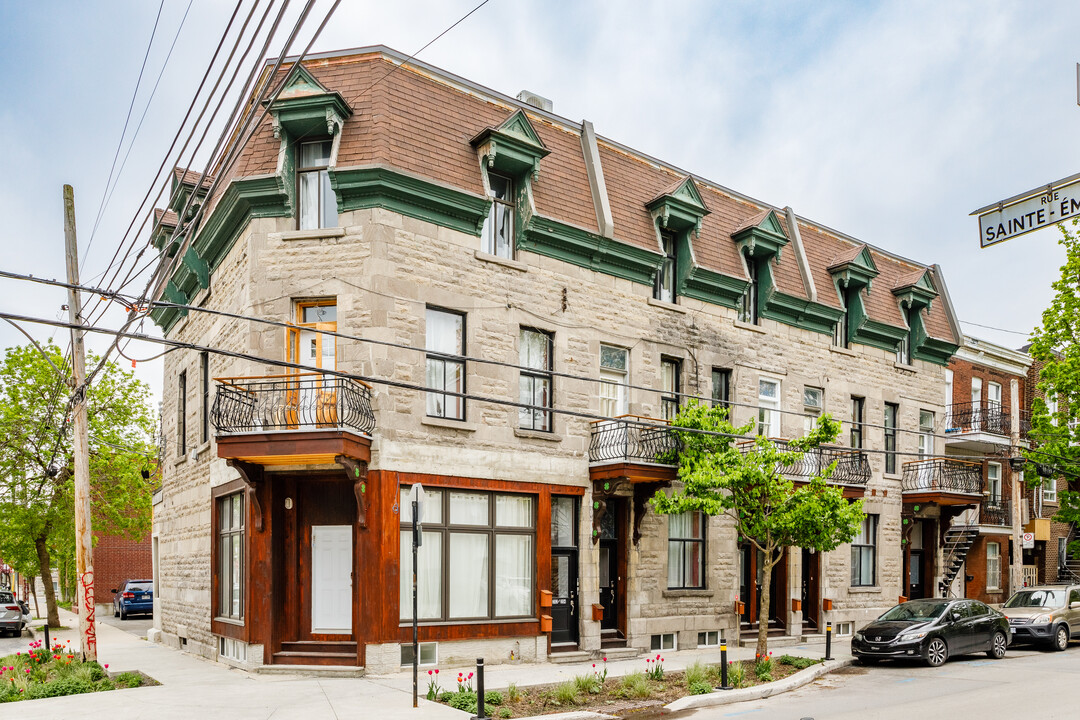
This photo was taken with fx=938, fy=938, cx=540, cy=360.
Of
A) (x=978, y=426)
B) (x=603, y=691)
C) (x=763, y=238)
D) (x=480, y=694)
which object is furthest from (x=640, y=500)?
(x=978, y=426)

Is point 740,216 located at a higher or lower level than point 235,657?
higher

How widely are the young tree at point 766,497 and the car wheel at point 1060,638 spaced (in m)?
7.42

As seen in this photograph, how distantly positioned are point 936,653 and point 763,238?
1043cm

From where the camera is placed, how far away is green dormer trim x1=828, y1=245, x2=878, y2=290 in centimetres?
2611

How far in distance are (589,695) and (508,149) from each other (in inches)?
409

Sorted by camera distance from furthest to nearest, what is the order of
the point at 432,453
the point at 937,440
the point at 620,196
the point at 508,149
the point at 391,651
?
the point at 937,440 < the point at 620,196 < the point at 508,149 < the point at 432,453 < the point at 391,651

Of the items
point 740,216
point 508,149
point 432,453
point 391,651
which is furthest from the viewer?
point 740,216

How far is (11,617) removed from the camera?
3058 cm

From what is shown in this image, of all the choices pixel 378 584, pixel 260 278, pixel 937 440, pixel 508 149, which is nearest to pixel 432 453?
pixel 378 584

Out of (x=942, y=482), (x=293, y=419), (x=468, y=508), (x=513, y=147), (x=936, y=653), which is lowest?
(x=936, y=653)

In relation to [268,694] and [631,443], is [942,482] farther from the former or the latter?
[268,694]

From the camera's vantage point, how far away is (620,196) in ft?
70.3

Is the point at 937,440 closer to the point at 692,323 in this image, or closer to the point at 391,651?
the point at 692,323

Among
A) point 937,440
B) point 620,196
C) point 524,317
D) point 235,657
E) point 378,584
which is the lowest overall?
point 235,657
